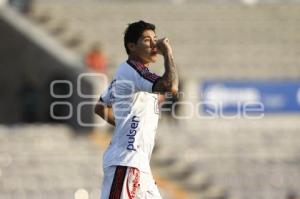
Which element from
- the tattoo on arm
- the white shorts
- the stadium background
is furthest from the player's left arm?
the stadium background

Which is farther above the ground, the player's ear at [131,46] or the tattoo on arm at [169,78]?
the player's ear at [131,46]

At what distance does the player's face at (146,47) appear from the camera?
6637 millimetres

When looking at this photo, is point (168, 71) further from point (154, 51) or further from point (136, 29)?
point (136, 29)

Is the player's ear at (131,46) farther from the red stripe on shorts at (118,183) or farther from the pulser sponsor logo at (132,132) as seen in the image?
the red stripe on shorts at (118,183)

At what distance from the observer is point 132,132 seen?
6.70 meters

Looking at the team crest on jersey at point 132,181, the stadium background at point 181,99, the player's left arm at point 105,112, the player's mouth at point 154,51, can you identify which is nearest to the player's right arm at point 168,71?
the player's mouth at point 154,51

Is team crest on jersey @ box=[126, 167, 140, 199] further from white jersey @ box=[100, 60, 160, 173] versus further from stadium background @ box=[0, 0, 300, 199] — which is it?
stadium background @ box=[0, 0, 300, 199]

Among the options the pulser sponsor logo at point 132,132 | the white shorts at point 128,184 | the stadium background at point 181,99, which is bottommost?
the white shorts at point 128,184

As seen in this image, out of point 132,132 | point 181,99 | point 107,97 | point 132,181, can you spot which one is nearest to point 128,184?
point 132,181

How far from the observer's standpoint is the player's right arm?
20.8ft

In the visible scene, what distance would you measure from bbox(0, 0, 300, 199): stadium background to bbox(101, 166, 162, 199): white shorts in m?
5.90

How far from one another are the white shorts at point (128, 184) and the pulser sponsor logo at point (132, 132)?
0.41 feet

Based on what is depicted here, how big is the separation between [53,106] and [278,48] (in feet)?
13.6

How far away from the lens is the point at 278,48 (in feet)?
66.3
